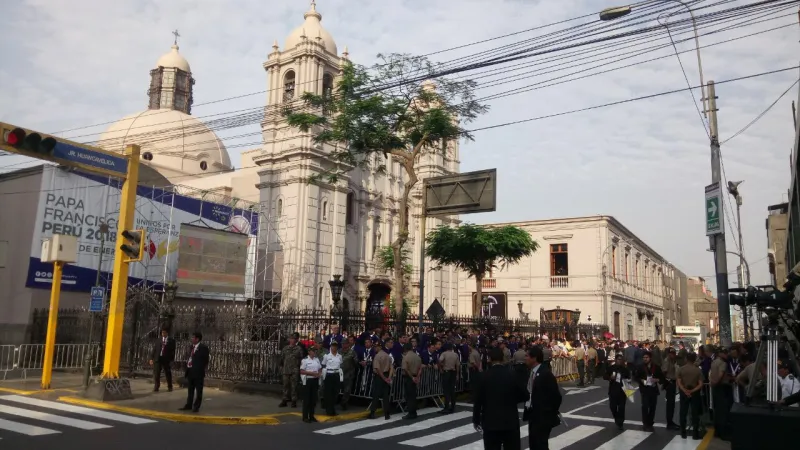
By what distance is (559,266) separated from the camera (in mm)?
46500

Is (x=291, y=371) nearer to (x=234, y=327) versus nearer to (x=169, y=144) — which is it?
(x=234, y=327)

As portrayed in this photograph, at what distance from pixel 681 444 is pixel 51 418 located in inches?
457

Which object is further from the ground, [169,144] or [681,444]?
[169,144]

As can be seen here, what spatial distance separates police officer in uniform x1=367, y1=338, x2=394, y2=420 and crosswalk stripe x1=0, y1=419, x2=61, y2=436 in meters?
5.88

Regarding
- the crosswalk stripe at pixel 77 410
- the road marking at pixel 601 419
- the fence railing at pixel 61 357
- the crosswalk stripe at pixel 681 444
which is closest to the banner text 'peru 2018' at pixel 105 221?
the fence railing at pixel 61 357

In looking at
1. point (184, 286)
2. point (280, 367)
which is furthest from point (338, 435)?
point (184, 286)

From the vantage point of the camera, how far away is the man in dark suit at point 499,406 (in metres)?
7.04

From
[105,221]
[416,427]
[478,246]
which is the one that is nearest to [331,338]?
[416,427]

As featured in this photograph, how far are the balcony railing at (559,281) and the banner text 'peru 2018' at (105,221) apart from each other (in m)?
23.5

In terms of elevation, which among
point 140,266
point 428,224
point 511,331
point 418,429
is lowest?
point 418,429

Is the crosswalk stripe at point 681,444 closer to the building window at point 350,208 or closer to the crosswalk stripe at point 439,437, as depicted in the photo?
the crosswalk stripe at point 439,437

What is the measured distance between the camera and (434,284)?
46031 mm

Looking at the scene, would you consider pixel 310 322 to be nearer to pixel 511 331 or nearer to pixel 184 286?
pixel 511 331

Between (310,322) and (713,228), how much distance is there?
10.3m
